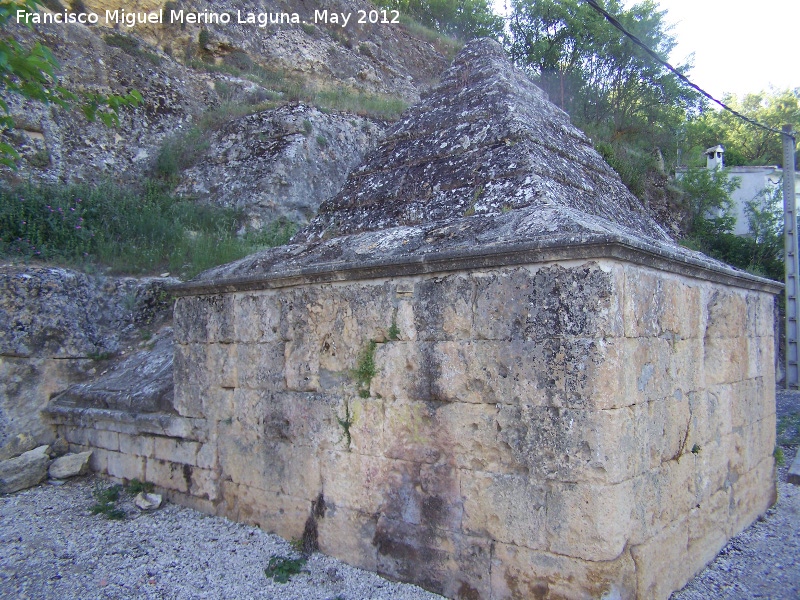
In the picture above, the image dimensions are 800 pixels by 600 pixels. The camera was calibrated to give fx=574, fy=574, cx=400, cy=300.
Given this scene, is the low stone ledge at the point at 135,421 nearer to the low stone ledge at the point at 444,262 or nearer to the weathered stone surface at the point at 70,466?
the weathered stone surface at the point at 70,466

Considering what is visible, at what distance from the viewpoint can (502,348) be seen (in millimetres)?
2775

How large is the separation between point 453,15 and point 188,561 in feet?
66.4

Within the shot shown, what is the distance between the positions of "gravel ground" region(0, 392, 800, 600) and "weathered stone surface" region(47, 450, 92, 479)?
37 cm

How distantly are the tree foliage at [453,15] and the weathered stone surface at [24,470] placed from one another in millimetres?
17664

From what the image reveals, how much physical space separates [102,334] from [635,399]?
487 centimetres

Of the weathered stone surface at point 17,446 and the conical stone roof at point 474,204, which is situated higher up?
the conical stone roof at point 474,204

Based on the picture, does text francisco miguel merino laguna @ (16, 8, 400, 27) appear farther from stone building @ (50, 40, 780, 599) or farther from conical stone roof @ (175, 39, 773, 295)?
stone building @ (50, 40, 780, 599)

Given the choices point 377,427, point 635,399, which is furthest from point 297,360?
point 635,399

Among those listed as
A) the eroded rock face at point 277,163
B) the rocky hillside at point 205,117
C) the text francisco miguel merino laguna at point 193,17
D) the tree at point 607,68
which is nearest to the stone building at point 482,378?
the eroded rock face at point 277,163

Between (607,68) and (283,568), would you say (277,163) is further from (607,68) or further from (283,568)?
(607,68)

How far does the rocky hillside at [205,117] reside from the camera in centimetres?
740

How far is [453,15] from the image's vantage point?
19906mm

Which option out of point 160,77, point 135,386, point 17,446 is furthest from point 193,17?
point 17,446

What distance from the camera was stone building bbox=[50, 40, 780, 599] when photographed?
2588 millimetres
